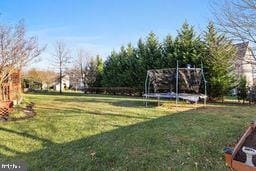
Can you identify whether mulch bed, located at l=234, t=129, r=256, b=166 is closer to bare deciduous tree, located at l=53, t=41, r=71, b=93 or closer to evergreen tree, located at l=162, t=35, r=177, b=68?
evergreen tree, located at l=162, t=35, r=177, b=68

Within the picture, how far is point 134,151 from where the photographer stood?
5.69m

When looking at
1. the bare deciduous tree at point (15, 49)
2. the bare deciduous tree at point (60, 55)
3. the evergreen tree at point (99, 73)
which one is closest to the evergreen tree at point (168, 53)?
the bare deciduous tree at point (15, 49)

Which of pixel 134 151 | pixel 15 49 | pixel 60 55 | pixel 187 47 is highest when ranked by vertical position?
pixel 60 55

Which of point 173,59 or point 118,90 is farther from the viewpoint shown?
point 118,90

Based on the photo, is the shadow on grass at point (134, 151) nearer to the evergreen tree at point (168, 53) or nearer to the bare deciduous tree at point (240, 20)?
the bare deciduous tree at point (240, 20)

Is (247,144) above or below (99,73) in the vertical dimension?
below

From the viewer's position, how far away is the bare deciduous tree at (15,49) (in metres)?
13.0

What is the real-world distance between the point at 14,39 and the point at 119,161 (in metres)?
11.5

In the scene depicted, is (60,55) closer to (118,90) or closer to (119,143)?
(118,90)

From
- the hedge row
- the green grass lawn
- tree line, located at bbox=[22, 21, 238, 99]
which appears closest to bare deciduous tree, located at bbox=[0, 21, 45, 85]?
the green grass lawn

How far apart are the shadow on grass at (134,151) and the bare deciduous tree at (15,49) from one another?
21.8 ft

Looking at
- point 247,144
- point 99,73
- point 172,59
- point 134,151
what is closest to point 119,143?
point 134,151

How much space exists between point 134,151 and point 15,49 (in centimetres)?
1025

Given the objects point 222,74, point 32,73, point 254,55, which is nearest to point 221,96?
point 222,74
